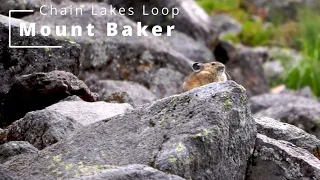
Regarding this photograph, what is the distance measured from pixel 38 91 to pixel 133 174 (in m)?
3.09

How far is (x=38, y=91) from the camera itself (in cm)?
821

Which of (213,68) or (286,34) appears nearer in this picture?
(213,68)

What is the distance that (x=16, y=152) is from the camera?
641cm

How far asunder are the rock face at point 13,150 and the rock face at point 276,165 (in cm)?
172

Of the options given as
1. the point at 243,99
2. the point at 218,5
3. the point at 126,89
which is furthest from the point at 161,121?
the point at 218,5

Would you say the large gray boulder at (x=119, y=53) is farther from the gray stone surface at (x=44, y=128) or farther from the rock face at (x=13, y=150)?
the rock face at (x=13, y=150)

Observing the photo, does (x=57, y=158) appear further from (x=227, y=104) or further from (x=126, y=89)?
(x=126, y=89)

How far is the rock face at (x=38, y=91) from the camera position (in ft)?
27.0

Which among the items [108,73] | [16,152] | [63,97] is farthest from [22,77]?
[108,73]

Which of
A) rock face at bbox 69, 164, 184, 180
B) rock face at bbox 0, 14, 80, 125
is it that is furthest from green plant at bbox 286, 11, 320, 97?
rock face at bbox 69, 164, 184, 180

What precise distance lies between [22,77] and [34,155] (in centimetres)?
222

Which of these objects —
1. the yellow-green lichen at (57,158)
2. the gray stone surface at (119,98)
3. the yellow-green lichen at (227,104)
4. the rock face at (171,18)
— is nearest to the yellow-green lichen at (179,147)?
the yellow-green lichen at (227,104)

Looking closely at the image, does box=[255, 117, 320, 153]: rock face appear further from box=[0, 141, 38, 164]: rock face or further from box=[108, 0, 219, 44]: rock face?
box=[108, 0, 219, 44]: rock face

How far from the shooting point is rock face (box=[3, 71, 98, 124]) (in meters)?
8.22
